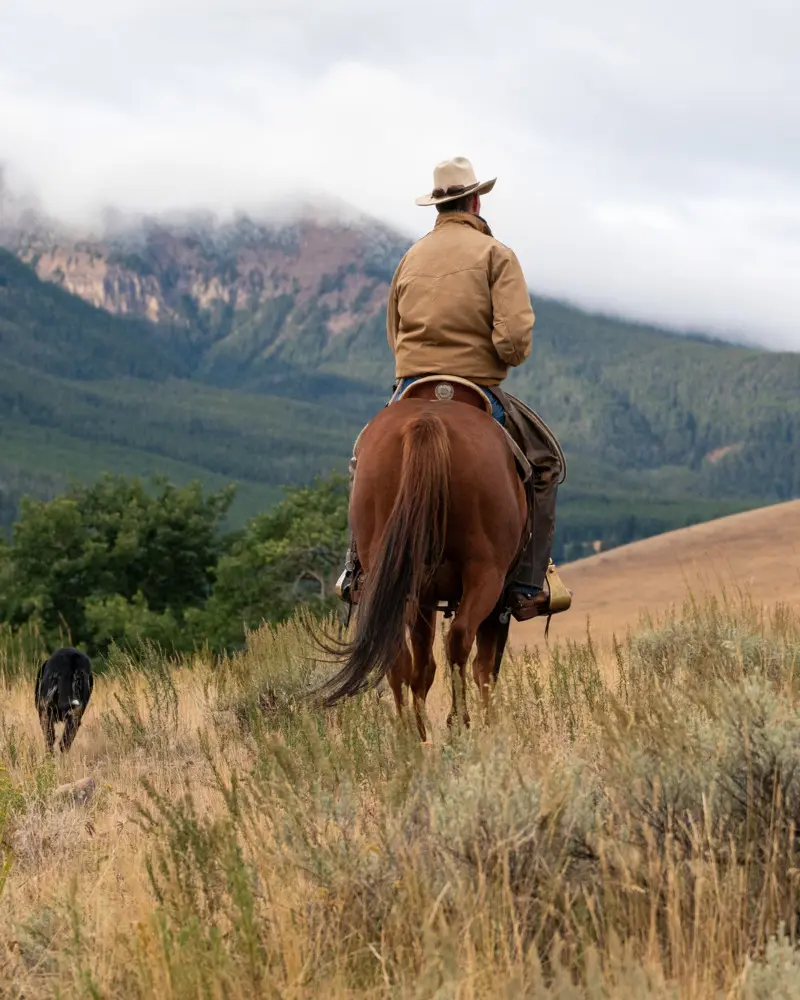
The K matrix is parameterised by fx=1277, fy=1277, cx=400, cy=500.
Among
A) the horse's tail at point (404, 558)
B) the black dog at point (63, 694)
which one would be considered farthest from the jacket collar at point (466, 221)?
the black dog at point (63, 694)

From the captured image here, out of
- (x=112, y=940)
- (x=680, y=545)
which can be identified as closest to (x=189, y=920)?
(x=112, y=940)

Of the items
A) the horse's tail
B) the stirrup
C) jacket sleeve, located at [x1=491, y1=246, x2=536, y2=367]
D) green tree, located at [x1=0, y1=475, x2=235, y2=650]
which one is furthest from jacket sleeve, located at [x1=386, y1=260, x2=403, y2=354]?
green tree, located at [x1=0, y1=475, x2=235, y2=650]

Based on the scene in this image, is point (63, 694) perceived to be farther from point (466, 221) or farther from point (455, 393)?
point (466, 221)

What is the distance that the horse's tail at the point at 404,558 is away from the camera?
225 inches

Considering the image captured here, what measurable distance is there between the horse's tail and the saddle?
0.61 meters

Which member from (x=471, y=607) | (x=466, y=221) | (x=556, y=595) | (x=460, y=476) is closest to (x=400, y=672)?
(x=471, y=607)

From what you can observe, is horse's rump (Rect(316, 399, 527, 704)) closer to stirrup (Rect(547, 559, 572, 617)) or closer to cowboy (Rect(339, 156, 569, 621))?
cowboy (Rect(339, 156, 569, 621))

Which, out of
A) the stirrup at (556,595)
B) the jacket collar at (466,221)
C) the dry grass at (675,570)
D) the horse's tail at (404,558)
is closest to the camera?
the horse's tail at (404,558)

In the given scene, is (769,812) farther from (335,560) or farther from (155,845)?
(335,560)

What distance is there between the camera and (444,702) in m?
7.99

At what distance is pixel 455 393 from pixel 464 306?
484mm

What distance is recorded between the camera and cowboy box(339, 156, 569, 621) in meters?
6.75

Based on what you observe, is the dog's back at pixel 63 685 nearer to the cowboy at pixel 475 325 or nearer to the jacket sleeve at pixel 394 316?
the cowboy at pixel 475 325

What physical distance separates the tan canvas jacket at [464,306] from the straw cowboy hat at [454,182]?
13cm
